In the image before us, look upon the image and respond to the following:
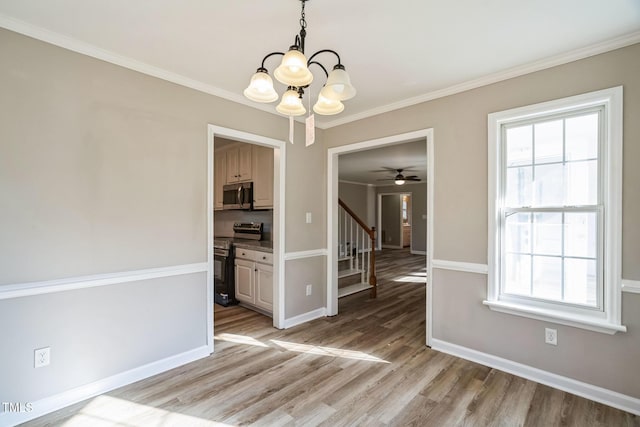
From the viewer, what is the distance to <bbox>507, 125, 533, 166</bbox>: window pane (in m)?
2.46

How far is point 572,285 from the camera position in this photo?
227 centimetres

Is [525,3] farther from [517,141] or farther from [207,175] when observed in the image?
[207,175]

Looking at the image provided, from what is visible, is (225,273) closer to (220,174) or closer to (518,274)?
(220,174)

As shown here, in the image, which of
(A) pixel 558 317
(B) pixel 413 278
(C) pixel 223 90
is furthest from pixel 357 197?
(A) pixel 558 317

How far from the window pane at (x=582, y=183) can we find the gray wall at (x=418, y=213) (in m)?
7.41

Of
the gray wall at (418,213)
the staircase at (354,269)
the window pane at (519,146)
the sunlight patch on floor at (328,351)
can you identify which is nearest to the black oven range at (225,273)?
the sunlight patch on floor at (328,351)

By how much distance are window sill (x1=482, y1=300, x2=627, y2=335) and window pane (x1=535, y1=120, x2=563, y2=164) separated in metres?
1.19

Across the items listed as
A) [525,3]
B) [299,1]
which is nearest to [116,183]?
[299,1]

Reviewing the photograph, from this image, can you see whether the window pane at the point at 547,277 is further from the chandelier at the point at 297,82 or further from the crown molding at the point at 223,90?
the chandelier at the point at 297,82

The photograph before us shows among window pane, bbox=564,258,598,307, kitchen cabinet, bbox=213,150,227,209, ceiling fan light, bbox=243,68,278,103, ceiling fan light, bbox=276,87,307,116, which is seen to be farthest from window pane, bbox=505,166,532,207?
kitchen cabinet, bbox=213,150,227,209

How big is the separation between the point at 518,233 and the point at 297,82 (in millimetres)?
2247

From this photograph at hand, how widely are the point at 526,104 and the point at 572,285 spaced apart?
146 cm

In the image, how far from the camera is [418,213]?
9.93 metres

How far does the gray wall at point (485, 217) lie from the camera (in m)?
1.99
